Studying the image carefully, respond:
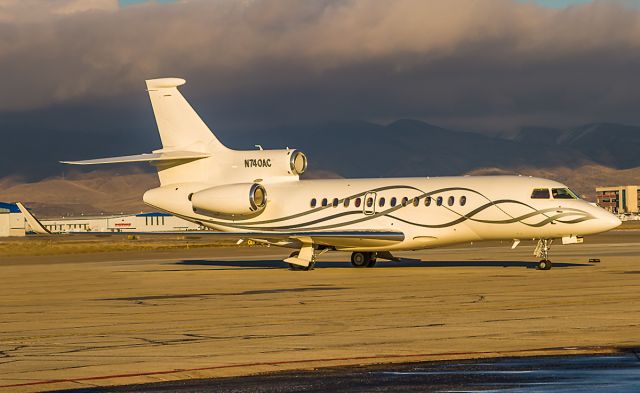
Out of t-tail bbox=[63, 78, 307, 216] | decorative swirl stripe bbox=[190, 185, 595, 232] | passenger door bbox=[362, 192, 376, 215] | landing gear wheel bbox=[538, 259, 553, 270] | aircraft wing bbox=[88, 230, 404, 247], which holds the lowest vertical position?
landing gear wheel bbox=[538, 259, 553, 270]

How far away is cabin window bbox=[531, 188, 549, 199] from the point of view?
3866cm

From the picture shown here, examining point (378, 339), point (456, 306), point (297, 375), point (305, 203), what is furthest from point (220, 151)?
point (297, 375)

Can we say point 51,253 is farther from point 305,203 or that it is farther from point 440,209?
point 440,209

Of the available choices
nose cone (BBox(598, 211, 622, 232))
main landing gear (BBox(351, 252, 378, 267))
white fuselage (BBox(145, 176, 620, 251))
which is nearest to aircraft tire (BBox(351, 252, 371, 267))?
main landing gear (BBox(351, 252, 378, 267))

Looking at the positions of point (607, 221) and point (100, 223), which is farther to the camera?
point (100, 223)

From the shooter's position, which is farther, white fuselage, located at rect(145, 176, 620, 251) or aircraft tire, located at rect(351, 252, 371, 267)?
aircraft tire, located at rect(351, 252, 371, 267)

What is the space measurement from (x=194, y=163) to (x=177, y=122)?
6.66 feet

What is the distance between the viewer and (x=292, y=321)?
21891 mm

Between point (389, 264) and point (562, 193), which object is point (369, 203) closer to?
point (389, 264)

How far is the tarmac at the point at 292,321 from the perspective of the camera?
16.0 m

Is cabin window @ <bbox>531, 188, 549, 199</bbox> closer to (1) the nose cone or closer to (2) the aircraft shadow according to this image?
(1) the nose cone

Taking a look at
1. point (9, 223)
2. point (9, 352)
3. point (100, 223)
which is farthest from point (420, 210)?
point (100, 223)

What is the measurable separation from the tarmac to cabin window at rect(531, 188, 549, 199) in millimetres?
2747

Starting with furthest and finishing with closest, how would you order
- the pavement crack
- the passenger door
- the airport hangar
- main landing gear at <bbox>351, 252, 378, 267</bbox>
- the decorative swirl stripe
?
the airport hangar, main landing gear at <bbox>351, 252, 378, 267</bbox>, the passenger door, the decorative swirl stripe, the pavement crack
